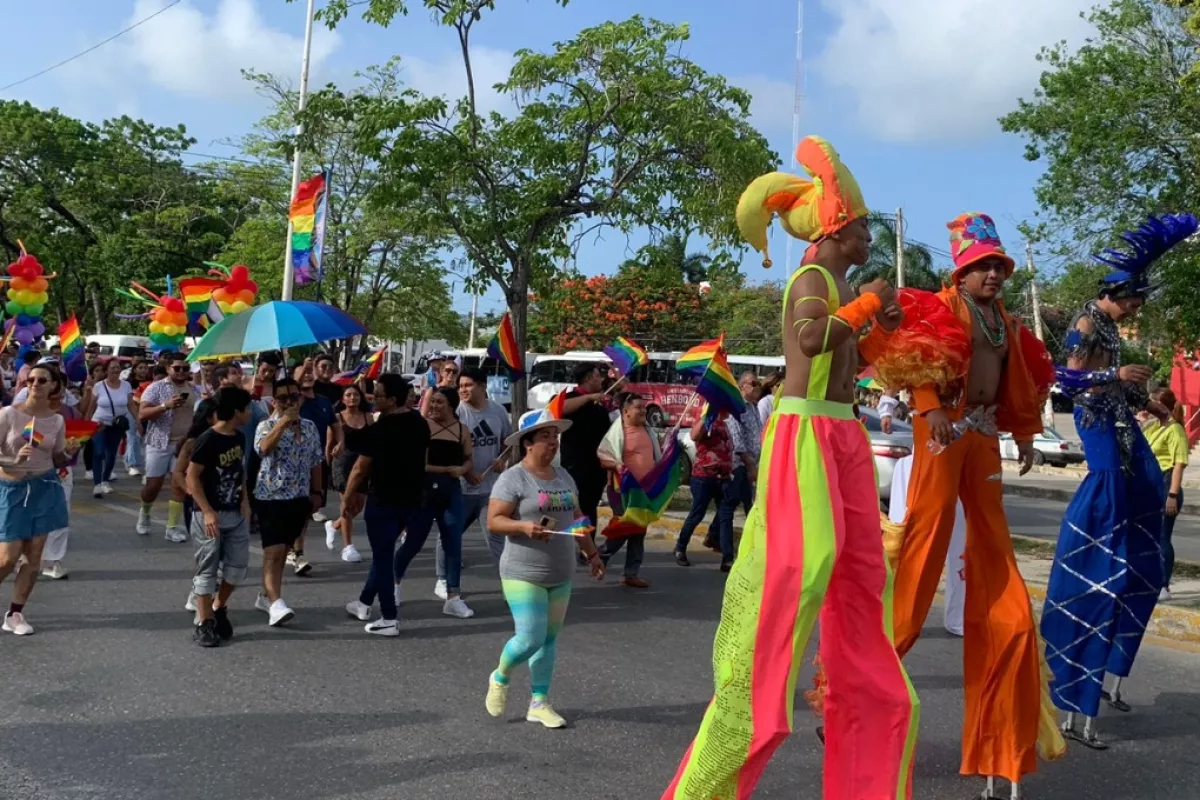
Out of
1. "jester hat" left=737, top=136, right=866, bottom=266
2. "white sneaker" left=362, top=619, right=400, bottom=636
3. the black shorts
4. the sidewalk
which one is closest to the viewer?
"jester hat" left=737, top=136, right=866, bottom=266

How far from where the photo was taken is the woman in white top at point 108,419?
46.2 feet

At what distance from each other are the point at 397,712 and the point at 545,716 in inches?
29.5

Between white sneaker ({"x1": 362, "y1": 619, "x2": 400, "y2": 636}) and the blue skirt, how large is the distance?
3.97m

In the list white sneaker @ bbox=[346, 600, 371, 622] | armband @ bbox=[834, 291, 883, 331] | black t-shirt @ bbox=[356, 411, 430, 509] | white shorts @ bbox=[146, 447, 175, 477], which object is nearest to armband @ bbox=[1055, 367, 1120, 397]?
armband @ bbox=[834, 291, 883, 331]

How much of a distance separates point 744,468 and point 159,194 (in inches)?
1323

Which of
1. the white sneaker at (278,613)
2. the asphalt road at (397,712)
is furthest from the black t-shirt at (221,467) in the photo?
the asphalt road at (397,712)

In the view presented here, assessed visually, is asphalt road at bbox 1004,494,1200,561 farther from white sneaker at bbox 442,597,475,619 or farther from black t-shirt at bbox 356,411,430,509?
black t-shirt at bbox 356,411,430,509

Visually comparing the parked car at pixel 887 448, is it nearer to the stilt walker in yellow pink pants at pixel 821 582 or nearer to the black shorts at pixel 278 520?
the black shorts at pixel 278 520

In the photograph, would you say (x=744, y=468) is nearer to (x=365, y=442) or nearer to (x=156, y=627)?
(x=365, y=442)

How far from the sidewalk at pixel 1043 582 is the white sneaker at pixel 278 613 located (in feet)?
12.4

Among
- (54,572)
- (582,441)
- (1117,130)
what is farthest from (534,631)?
(1117,130)

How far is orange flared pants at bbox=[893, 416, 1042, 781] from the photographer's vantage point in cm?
445

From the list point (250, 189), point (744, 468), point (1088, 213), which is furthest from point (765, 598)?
point (250, 189)

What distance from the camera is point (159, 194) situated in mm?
38781
